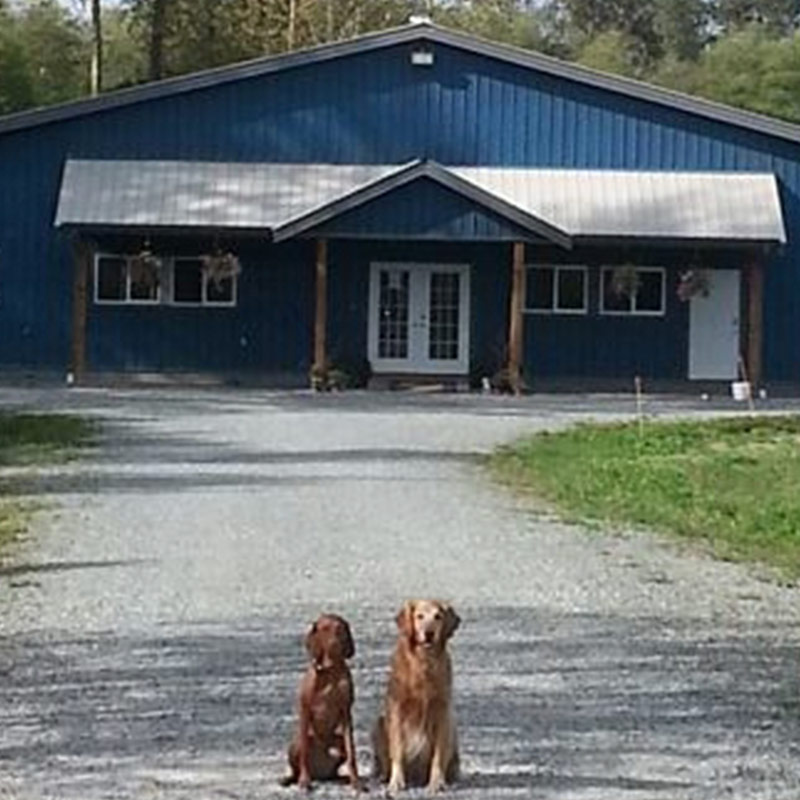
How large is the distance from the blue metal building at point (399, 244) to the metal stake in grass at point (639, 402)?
0.51 metres

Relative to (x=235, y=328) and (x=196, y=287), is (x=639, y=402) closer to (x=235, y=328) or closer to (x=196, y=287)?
(x=235, y=328)

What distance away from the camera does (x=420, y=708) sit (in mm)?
8266

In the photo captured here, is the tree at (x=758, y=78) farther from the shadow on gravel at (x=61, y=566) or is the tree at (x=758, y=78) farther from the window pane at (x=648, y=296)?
the shadow on gravel at (x=61, y=566)

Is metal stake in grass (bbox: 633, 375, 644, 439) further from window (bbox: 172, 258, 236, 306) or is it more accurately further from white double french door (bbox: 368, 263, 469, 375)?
window (bbox: 172, 258, 236, 306)

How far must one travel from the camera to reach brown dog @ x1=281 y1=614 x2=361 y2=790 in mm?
Answer: 8281

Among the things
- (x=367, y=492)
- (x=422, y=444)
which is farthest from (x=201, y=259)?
(x=367, y=492)

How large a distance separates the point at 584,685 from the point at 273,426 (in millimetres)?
20007

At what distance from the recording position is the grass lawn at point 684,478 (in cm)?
1911

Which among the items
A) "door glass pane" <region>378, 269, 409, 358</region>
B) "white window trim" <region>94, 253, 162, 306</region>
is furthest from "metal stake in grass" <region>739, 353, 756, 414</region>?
"white window trim" <region>94, 253, 162, 306</region>

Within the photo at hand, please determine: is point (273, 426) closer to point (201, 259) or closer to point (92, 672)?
point (201, 259)

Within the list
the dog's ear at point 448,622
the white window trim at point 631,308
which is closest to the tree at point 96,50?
the white window trim at point 631,308

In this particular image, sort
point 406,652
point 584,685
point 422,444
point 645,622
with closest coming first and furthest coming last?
1. point 406,652
2. point 584,685
3. point 645,622
4. point 422,444

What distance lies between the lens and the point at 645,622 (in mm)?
13531

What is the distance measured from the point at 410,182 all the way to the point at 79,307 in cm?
584
